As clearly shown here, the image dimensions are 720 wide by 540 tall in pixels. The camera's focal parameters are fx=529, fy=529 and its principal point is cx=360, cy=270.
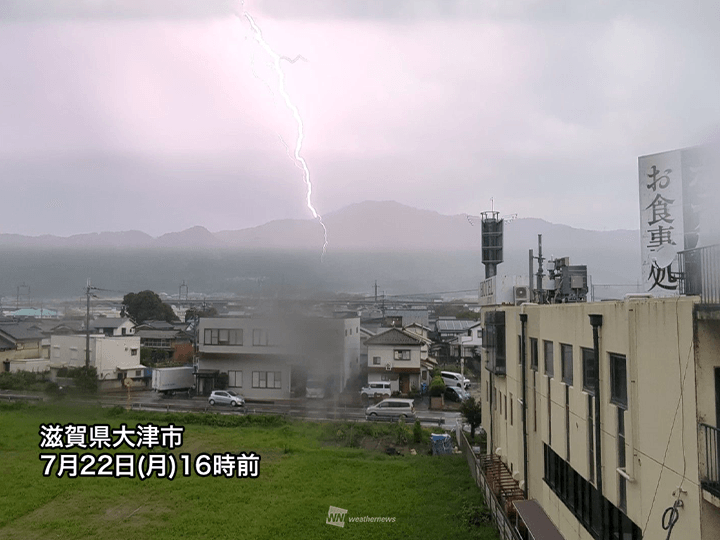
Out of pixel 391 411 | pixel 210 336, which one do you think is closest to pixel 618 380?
pixel 391 411

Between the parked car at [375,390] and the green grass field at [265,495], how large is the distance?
501 centimetres

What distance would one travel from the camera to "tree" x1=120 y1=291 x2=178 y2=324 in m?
35.6

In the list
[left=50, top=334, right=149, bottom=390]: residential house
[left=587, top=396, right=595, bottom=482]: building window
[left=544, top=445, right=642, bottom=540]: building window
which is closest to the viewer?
[left=544, top=445, right=642, bottom=540]: building window

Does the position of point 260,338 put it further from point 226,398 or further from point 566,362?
point 566,362

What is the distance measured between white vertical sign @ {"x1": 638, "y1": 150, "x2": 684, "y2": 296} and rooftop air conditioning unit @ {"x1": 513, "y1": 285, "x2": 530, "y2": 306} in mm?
5475

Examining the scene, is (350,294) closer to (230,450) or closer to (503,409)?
(230,450)

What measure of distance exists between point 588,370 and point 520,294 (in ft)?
17.8

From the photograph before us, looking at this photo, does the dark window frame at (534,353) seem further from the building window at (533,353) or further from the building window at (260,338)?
the building window at (260,338)

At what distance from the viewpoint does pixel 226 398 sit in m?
19.3

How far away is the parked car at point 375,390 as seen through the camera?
21.4m

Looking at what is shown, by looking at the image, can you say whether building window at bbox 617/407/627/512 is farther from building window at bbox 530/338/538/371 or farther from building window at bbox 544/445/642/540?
building window at bbox 530/338/538/371

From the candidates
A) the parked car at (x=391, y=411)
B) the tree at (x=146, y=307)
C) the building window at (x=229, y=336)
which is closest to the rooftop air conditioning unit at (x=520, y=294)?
the parked car at (x=391, y=411)

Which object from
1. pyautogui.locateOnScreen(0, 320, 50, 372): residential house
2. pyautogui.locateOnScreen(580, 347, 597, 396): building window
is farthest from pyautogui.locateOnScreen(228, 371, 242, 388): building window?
pyautogui.locateOnScreen(580, 347, 597, 396): building window

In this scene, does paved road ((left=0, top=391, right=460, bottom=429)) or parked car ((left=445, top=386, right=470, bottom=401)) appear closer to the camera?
paved road ((left=0, top=391, right=460, bottom=429))
